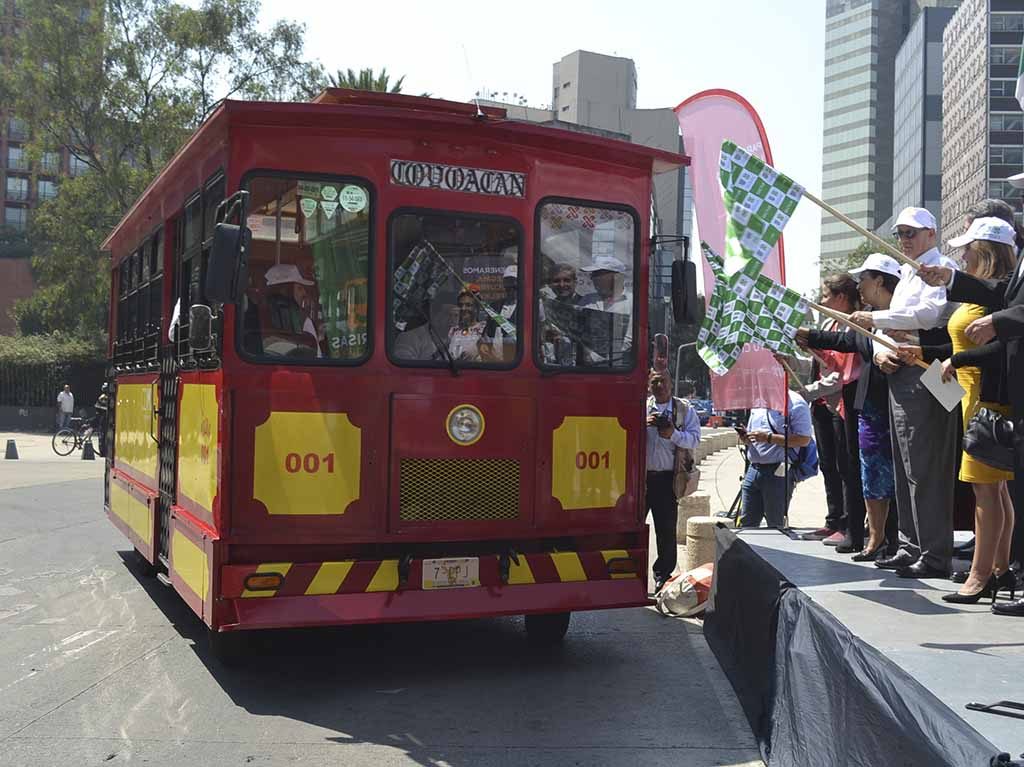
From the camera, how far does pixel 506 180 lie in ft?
23.6

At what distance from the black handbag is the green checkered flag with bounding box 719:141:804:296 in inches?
60.3

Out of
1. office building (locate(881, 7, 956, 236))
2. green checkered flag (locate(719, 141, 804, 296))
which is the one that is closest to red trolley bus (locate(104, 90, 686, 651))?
green checkered flag (locate(719, 141, 804, 296))

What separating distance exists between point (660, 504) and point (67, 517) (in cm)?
928

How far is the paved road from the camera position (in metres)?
5.63

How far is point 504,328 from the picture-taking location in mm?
7176

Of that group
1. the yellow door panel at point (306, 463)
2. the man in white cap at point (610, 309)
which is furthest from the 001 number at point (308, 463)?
the man in white cap at point (610, 309)

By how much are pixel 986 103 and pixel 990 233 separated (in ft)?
327

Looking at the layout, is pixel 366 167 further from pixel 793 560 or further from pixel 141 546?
pixel 141 546

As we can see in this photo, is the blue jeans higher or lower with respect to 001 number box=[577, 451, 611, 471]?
lower

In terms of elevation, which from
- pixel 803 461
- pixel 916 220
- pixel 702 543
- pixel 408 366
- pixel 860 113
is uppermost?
pixel 860 113

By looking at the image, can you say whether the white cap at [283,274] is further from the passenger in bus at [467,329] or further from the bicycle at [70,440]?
the bicycle at [70,440]

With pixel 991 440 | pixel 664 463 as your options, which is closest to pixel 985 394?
pixel 991 440

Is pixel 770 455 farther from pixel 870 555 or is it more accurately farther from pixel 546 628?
pixel 546 628

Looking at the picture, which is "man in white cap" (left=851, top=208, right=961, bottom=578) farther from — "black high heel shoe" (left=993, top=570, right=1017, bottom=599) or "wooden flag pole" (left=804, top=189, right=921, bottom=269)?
"black high heel shoe" (left=993, top=570, right=1017, bottom=599)
